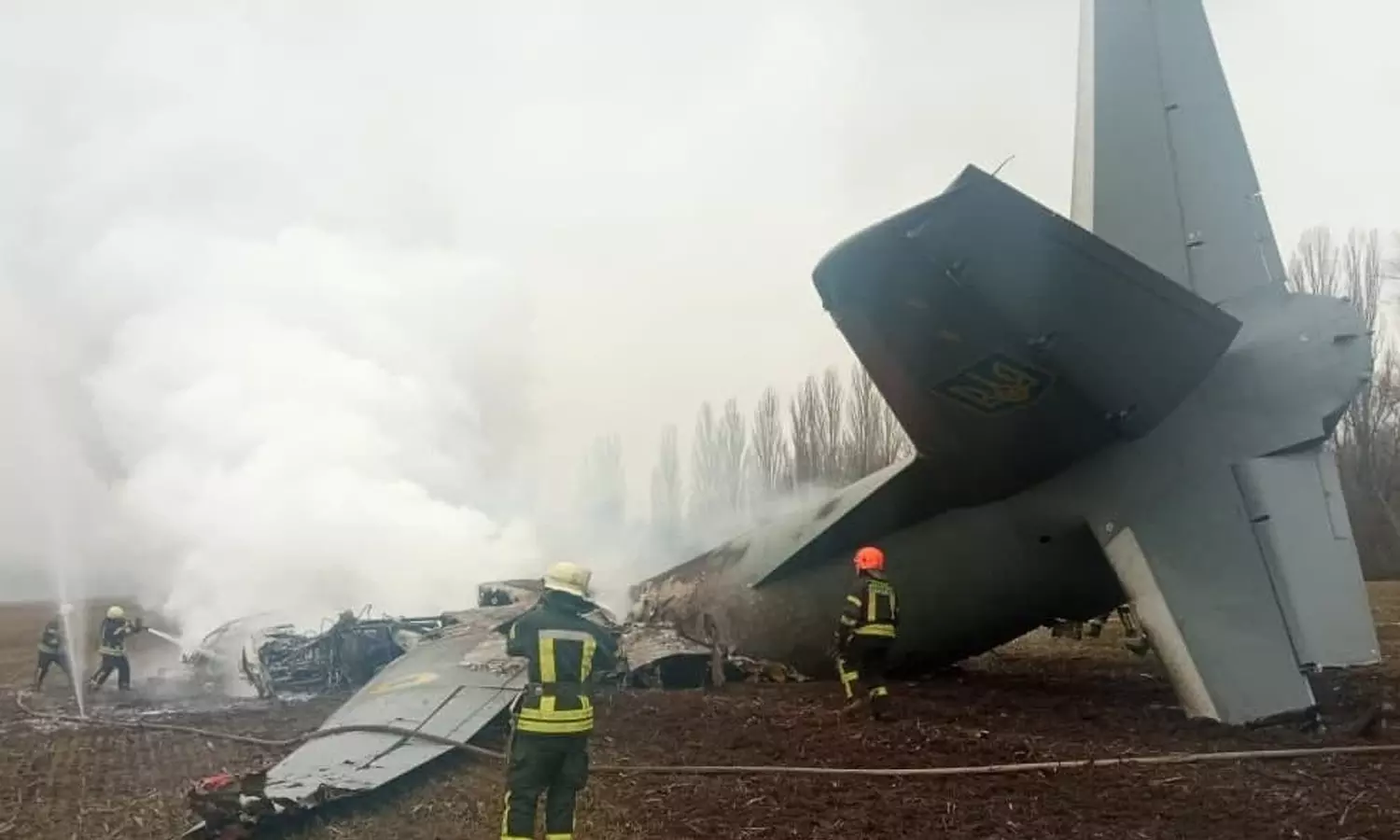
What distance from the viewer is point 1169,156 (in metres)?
11.0

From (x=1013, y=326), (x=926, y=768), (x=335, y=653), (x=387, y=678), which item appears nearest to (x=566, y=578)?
(x=926, y=768)

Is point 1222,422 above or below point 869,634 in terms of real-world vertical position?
above

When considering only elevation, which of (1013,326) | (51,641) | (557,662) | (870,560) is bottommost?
(557,662)

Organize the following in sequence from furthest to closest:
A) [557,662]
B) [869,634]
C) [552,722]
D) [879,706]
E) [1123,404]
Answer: [869,634] → [879,706] → [1123,404] → [557,662] → [552,722]

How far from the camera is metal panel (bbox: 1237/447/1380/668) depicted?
8.49 metres

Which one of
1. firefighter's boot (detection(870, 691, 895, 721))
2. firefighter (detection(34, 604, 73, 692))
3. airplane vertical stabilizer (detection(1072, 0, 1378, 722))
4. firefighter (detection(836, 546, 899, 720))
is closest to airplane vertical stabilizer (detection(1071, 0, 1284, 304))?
airplane vertical stabilizer (detection(1072, 0, 1378, 722))

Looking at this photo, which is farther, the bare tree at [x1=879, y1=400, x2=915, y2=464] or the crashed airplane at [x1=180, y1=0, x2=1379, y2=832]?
the bare tree at [x1=879, y1=400, x2=915, y2=464]

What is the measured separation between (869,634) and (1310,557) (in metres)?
3.60

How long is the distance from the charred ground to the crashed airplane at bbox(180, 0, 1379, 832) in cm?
Result: 61

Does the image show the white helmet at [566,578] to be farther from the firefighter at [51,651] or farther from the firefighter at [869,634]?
the firefighter at [51,651]

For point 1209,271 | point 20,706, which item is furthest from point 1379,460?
point 20,706

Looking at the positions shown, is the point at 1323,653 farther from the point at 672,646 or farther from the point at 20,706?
the point at 20,706

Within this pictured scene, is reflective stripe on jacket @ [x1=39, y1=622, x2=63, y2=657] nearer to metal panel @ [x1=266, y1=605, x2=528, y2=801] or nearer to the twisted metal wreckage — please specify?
the twisted metal wreckage

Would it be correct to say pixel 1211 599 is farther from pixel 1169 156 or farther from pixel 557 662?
pixel 557 662
